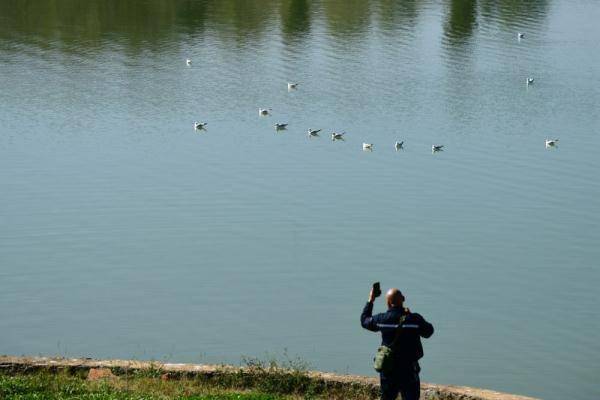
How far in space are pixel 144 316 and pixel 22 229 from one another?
27.6 feet

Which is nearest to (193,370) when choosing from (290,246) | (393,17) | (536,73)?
(290,246)

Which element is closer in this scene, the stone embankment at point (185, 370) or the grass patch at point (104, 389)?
the grass patch at point (104, 389)

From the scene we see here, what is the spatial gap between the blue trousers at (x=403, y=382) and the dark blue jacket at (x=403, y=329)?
14 cm

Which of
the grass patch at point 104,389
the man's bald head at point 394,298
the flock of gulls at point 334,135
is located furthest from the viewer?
the flock of gulls at point 334,135

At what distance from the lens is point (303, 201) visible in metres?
35.6

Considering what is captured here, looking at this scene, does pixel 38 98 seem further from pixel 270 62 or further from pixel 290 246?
pixel 290 246

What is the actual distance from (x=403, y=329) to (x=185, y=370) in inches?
172

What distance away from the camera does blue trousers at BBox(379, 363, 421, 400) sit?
14781 mm

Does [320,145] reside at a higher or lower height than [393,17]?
lower

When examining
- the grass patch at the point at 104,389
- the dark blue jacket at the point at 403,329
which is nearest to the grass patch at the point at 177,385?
the grass patch at the point at 104,389

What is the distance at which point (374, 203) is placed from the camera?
35688 millimetres

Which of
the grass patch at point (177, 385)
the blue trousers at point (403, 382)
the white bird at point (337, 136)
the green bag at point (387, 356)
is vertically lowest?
the grass patch at point (177, 385)

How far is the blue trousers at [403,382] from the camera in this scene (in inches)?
582

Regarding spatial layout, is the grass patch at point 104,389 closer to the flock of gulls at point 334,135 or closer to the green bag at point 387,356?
the green bag at point 387,356
